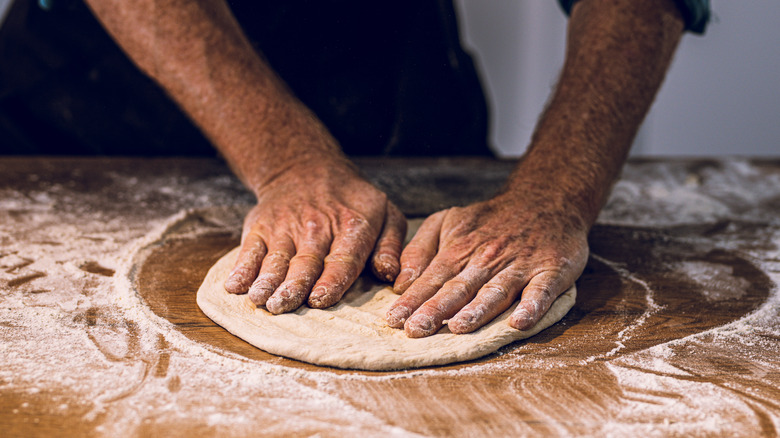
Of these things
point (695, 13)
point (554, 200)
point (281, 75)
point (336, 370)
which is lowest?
point (336, 370)

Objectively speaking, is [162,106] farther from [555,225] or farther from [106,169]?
[555,225]

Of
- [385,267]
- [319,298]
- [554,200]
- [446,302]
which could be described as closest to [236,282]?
[319,298]

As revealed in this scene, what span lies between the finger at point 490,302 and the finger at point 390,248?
0.19 meters

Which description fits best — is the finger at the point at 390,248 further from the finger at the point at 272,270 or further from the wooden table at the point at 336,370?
the wooden table at the point at 336,370

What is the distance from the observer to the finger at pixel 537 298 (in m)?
1.00

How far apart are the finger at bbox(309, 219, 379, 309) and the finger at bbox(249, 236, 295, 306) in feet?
0.24

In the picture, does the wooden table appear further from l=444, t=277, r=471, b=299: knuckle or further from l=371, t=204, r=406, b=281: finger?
l=371, t=204, r=406, b=281: finger

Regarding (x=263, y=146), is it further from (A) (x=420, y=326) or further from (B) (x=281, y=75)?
(A) (x=420, y=326)

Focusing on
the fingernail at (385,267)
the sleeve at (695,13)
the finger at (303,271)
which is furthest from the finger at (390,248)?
the sleeve at (695,13)

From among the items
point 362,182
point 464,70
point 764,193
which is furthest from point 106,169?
point 764,193

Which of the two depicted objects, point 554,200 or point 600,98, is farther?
point 600,98

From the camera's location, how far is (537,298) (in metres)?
1.05

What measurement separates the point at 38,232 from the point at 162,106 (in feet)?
2.35

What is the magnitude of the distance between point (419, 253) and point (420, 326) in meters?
0.24
